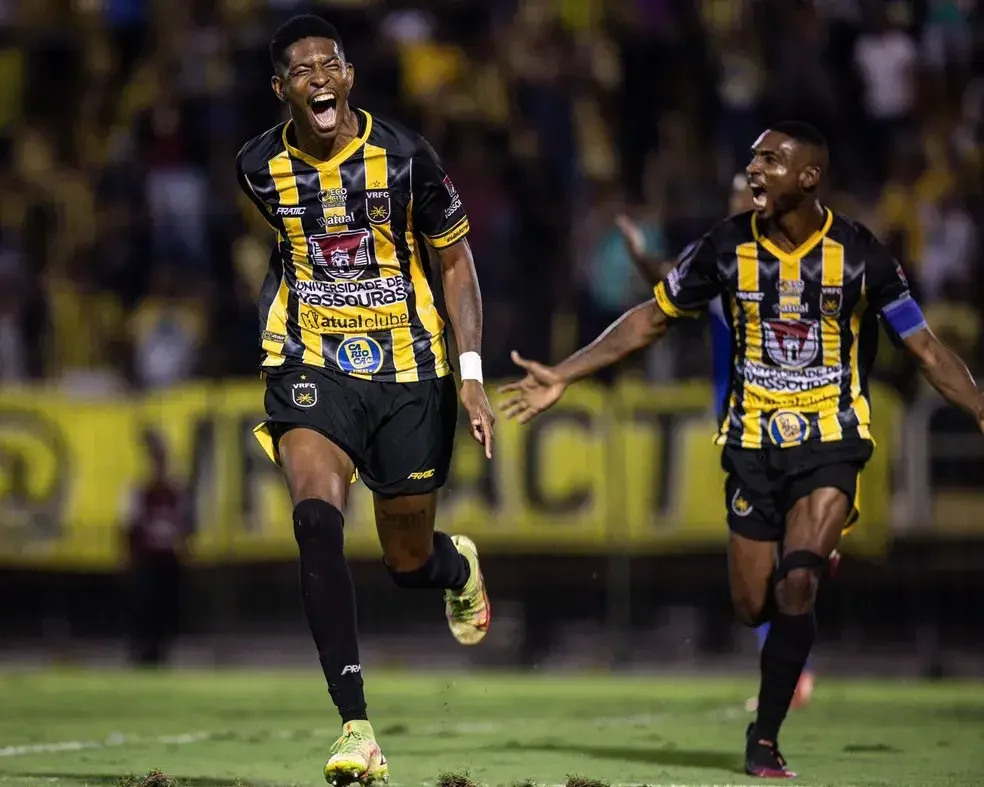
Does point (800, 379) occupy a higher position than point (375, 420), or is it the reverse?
point (800, 379)

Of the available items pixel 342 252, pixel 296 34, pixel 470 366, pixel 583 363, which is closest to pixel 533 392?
pixel 583 363

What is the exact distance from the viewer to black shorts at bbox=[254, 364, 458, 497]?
7512 mm

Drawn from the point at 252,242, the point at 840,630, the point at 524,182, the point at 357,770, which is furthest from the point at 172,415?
the point at 357,770

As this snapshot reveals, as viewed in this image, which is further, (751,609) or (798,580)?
(751,609)

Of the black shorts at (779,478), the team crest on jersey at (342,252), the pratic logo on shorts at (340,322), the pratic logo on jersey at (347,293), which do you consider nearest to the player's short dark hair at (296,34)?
the team crest on jersey at (342,252)

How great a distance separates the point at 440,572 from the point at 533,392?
0.95 metres

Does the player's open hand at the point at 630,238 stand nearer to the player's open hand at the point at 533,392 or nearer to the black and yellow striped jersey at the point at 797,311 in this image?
the black and yellow striped jersey at the point at 797,311

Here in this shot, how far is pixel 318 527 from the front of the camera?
7055 millimetres

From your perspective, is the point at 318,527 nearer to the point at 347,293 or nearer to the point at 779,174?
the point at 347,293

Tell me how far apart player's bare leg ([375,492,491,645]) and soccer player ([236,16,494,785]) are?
0.13 meters

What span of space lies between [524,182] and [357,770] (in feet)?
35.3

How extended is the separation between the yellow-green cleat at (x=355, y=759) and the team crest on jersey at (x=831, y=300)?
292cm

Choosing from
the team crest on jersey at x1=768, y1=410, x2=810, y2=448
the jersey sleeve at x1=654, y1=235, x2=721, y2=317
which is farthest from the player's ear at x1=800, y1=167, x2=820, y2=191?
the team crest on jersey at x1=768, y1=410, x2=810, y2=448

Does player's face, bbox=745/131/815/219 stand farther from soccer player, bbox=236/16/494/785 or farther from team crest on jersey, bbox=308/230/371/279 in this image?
team crest on jersey, bbox=308/230/371/279
